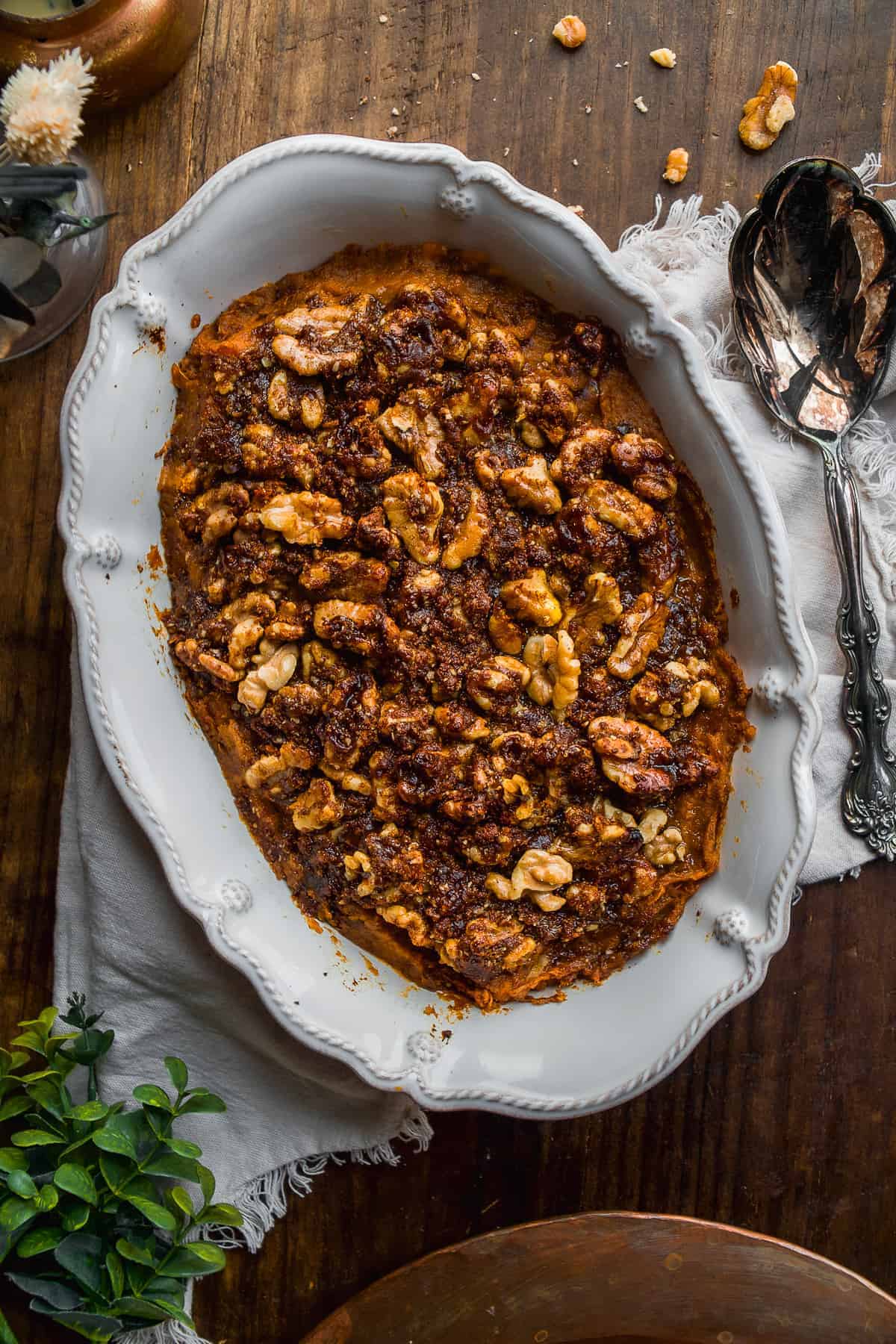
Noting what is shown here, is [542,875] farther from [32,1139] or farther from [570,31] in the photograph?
[570,31]

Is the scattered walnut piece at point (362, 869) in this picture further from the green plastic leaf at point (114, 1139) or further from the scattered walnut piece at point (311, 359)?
the scattered walnut piece at point (311, 359)

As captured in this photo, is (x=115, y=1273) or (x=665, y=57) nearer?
(x=115, y=1273)

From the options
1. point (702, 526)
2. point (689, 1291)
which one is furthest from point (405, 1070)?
point (702, 526)

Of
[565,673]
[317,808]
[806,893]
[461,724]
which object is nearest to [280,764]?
[317,808]

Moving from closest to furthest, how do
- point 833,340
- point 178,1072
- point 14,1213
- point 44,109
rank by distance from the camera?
point 44,109 < point 14,1213 < point 178,1072 < point 833,340

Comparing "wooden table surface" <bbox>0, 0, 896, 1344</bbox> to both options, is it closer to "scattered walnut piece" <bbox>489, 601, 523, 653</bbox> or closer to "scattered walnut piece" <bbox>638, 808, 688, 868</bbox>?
"scattered walnut piece" <bbox>638, 808, 688, 868</bbox>

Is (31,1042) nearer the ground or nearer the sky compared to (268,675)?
nearer the ground

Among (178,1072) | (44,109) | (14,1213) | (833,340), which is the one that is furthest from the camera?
(833,340)

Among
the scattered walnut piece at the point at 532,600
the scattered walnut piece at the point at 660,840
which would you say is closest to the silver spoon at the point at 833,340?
the scattered walnut piece at the point at 660,840
